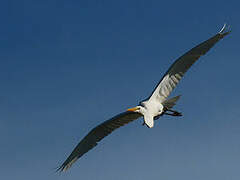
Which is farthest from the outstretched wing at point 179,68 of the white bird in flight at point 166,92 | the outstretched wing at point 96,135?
the outstretched wing at point 96,135

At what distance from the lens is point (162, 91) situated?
28484mm

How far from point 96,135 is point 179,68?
6315 millimetres

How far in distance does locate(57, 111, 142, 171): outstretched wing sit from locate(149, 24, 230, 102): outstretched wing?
7.31 ft

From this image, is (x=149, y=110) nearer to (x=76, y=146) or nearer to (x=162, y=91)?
(x=162, y=91)

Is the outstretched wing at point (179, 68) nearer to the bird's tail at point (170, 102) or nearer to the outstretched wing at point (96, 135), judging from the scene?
the bird's tail at point (170, 102)

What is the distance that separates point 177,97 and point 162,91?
795mm

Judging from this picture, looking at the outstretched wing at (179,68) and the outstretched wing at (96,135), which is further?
the outstretched wing at (96,135)

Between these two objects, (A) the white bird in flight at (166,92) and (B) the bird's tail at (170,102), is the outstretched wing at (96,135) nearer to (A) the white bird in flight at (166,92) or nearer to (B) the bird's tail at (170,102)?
(A) the white bird in flight at (166,92)

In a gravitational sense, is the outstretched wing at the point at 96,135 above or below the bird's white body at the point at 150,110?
above

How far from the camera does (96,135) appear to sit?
1237 inches

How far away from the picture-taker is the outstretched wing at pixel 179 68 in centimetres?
2755

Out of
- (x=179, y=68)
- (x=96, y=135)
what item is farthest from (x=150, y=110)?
(x=96, y=135)

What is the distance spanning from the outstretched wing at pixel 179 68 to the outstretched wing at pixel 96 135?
7.31 ft

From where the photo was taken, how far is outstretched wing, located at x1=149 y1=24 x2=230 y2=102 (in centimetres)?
2755
